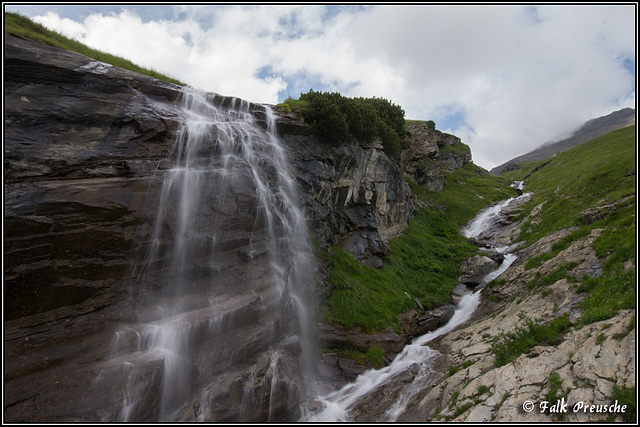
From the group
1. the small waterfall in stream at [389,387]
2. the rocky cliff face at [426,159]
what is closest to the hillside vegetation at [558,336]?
the small waterfall in stream at [389,387]

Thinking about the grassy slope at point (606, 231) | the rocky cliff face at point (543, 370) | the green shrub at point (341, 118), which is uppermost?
the green shrub at point (341, 118)

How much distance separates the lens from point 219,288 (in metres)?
14.4

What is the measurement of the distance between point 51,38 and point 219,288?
2086cm

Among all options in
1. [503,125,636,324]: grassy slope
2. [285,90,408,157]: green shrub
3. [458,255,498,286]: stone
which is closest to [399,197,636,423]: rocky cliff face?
[503,125,636,324]: grassy slope

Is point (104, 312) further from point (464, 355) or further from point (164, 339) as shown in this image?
point (464, 355)

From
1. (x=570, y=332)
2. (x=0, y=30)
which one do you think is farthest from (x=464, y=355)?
(x=0, y=30)

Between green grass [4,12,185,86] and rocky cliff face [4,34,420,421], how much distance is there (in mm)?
2399

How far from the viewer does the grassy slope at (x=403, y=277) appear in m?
19.1

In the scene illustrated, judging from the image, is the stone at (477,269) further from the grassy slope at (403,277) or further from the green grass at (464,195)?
the green grass at (464,195)

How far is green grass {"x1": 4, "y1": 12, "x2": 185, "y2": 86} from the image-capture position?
678 inches

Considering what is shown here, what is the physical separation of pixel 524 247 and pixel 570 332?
17852 millimetres

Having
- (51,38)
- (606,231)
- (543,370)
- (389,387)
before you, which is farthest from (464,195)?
(51,38)

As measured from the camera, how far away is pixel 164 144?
1686 centimetres

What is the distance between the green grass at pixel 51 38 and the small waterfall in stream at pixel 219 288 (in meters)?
5.62
